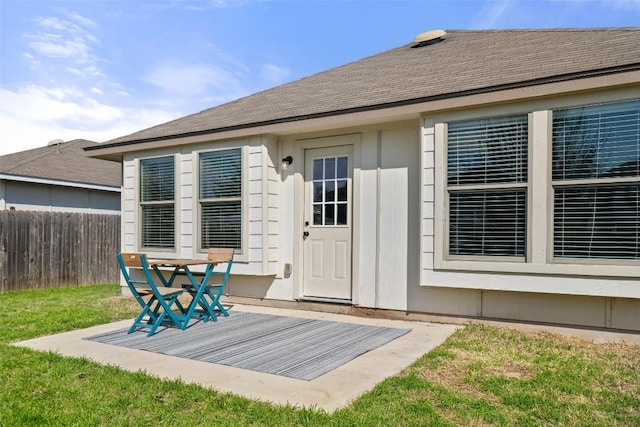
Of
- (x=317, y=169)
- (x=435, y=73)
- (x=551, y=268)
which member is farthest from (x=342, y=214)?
(x=551, y=268)

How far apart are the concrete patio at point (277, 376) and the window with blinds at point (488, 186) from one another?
104cm

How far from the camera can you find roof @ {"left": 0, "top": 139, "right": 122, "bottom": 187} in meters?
10.4

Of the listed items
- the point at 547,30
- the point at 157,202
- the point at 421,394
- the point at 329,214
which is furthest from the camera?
the point at 157,202

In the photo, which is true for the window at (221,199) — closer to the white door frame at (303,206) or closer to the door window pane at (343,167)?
the white door frame at (303,206)

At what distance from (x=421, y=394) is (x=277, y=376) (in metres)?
1.04

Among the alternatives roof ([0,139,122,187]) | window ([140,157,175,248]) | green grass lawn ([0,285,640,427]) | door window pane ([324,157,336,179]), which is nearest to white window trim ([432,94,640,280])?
green grass lawn ([0,285,640,427])

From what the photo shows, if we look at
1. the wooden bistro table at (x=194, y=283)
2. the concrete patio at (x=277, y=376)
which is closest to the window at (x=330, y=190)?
the wooden bistro table at (x=194, y=283)

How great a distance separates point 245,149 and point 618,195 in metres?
4.36

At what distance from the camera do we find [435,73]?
18.2 feet

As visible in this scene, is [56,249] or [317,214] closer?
[317,214]

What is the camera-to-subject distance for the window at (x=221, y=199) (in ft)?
19.7

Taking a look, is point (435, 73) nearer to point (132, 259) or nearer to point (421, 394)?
point (421, 394)

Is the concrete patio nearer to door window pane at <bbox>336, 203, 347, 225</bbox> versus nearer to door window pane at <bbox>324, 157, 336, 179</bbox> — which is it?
door window pane at <bbox>336, 203, 347, 225</bbox>

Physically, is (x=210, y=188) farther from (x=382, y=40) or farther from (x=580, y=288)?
(x=382, y=40)
